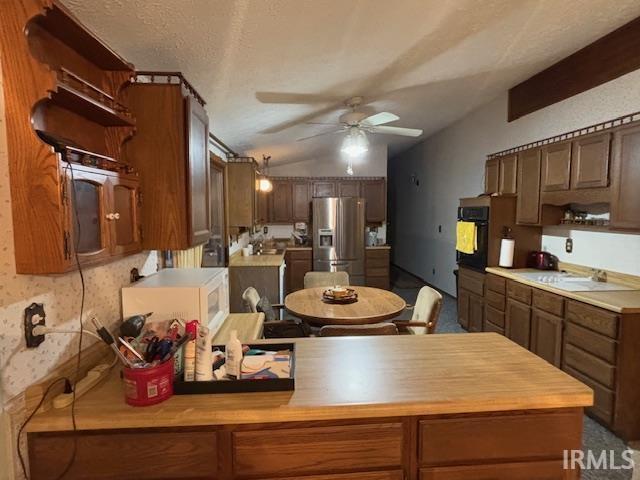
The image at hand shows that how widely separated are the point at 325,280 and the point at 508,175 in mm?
2324

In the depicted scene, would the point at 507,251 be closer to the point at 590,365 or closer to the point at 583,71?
the point at 590,365

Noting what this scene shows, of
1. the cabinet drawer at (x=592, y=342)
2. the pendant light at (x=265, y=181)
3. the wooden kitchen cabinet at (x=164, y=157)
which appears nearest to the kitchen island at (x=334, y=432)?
the wooden kitchen cabinet at (x=164, y=157)

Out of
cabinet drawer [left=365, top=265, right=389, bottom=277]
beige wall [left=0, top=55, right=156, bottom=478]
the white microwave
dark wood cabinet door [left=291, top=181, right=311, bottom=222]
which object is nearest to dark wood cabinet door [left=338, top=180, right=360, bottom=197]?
dark wood cabinet door [left=291, top=181, right=311, bottom=222]

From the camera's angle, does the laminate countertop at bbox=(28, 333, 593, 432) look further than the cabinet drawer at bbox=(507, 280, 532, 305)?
No

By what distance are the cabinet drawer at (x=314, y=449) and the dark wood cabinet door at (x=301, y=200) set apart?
208 inches

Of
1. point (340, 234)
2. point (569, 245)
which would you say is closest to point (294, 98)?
point (569, 245)

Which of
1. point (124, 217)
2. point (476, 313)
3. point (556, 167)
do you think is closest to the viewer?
point (124, 217)

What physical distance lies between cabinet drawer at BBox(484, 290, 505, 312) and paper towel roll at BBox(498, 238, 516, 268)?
0.33 m

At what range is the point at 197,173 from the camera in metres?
1.71

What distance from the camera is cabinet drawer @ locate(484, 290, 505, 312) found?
3.48 meters

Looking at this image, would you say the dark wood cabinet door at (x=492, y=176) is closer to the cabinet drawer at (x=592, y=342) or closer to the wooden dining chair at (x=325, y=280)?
the cabinet drawer at (x=592, y=342)

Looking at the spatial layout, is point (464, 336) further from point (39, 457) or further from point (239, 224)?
point (239, 224)

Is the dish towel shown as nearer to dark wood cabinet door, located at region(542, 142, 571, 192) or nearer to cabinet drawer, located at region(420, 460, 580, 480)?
dark wood cabinet door, located at region(542, 142, 571, 192)

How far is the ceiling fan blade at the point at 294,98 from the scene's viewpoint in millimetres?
2672
